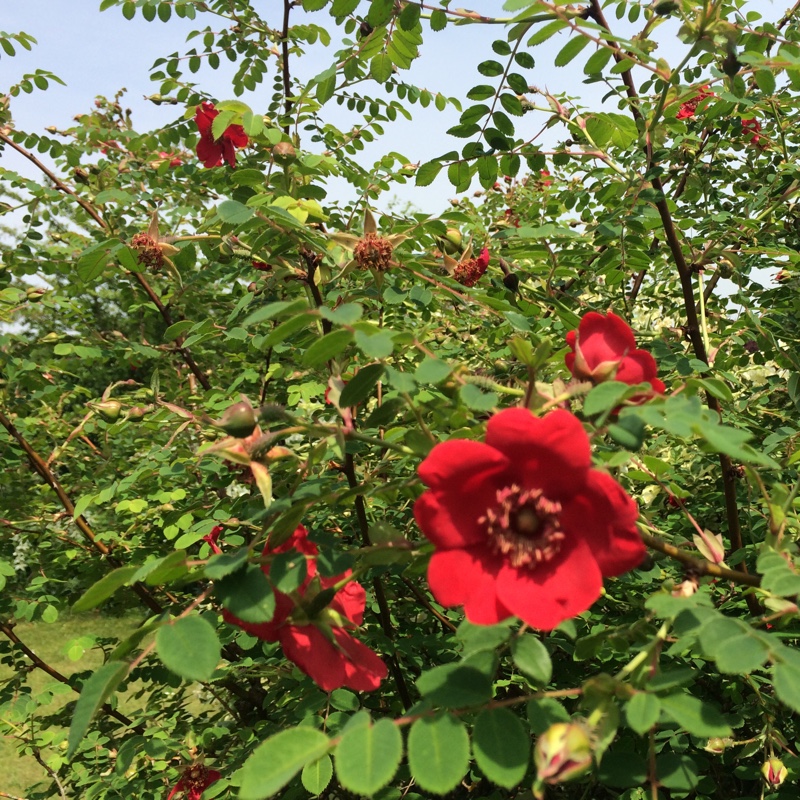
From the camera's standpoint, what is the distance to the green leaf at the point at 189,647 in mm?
748

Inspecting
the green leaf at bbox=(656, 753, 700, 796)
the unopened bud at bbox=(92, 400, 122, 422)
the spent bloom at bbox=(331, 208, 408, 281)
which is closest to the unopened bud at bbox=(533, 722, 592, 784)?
the green leaf at bbox=(656, 753, 700, 796)

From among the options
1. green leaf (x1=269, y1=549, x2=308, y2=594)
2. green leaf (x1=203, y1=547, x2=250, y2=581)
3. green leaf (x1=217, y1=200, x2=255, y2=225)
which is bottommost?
green leaf (x1=269, y1=549, x2=308, y2=594)

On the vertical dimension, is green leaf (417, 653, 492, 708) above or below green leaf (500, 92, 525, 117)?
below

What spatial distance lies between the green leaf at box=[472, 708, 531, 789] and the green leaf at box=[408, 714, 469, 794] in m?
0.02

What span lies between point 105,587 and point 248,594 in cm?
21

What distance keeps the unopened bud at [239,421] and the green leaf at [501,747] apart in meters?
0.49

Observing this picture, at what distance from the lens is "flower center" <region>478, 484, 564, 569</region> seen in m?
0.80

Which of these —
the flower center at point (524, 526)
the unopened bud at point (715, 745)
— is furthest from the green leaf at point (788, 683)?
the unopened bud at point (715, 745)

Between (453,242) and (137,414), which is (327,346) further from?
(137,414)

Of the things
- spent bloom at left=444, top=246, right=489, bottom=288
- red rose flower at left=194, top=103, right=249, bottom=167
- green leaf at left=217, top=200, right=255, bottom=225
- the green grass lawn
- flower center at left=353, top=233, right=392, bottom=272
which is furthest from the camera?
the green grass lawn

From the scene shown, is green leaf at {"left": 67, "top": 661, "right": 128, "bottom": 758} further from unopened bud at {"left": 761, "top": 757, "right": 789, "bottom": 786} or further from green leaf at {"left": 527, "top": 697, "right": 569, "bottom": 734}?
unopened bud at {"left": 761, "top": 757, "right": 789, "bottom": 786}

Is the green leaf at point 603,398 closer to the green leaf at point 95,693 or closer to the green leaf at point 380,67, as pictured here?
the green leaf at point 95,693

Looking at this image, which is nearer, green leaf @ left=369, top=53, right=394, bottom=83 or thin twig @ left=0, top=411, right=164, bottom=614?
Result: green leaf @ left=369, top=53, right=394, bottom=83

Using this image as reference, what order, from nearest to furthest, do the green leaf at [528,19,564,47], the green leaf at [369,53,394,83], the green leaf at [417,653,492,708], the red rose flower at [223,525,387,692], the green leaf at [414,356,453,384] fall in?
1. the green leaf at [417,653,492,708]
2. the green leaf at [414,356,453,384]
3. the red rose flower at [223,525,387,692]
4. the green leaf at [528,19,564,47]
5. the green leaf at [369,53,394,83]
